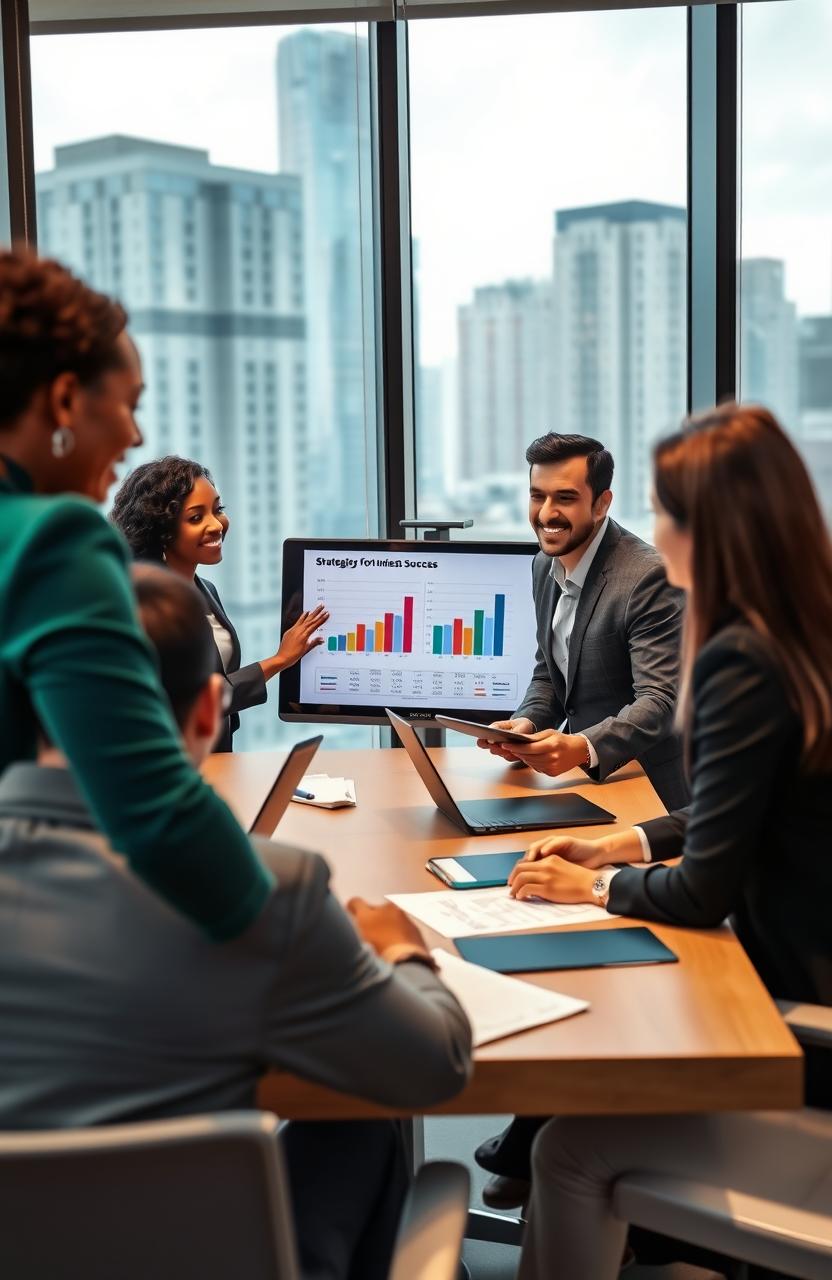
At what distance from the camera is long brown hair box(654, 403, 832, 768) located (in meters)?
1.62

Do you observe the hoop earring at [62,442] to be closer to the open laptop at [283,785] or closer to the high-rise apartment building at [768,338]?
the open laptop at [283,785]

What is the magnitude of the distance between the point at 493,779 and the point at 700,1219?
4.20ft

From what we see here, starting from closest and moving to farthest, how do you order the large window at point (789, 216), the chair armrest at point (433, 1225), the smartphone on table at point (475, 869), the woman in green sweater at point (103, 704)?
the woman in green sweater at point (103, 704) → the chair armrest at point (433, 1225) → the smartphone on table at point (475, 869) → the large window at point (789, 216)

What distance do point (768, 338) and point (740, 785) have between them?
9.10 ft

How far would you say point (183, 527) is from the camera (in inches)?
125

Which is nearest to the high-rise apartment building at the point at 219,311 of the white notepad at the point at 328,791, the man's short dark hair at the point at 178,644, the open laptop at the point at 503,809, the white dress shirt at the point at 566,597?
the white dress shirt at the point at 566,597

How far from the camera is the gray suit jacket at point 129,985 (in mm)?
1016

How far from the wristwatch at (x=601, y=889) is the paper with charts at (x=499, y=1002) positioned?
293mm

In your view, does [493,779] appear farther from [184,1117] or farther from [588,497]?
[184,1117]

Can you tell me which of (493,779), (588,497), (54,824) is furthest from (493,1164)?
(54,824)

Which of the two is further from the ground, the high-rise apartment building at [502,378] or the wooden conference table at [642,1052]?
the high-rise apartment building at [502,378]

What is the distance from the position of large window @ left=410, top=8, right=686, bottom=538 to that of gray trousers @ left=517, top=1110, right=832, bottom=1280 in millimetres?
2497

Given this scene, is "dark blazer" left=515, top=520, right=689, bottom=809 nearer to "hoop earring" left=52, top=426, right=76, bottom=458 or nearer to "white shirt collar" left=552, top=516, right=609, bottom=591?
"white shirt collar" left=552, top=516, right=609, bottom=591

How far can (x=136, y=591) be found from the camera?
1230mm
